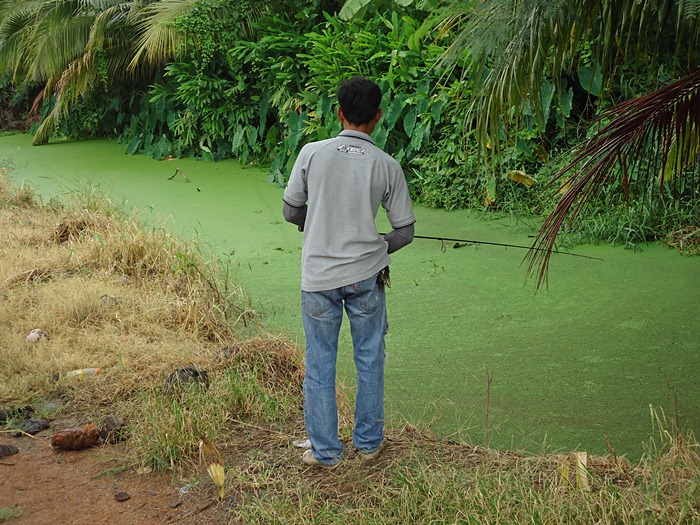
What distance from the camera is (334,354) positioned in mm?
2607

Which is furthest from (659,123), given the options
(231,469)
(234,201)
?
(234,201)

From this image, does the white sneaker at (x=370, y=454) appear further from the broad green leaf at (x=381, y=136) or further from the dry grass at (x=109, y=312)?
the broad green leaf at (x=381, y=136)

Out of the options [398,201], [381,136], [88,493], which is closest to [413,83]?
[381,136]

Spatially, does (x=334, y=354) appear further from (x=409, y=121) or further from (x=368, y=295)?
(x=409, y=121)

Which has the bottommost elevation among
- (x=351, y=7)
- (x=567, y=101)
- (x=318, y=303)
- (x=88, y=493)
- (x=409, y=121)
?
(x=88, y=493)

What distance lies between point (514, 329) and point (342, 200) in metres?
1.84

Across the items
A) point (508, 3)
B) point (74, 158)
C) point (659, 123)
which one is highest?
point (508, 3)

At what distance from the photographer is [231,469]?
8.92 ft

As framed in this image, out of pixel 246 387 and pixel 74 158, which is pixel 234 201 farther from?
pixel 246 387

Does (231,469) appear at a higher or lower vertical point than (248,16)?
lower

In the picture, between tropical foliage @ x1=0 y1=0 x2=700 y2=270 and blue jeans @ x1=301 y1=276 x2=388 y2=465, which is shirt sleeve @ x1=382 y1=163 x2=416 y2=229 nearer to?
blue jeans @ x1=301 y1=276 x2=388 y2=465

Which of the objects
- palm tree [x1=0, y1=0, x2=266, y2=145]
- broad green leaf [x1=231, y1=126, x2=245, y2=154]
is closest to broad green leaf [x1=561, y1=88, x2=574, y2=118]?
broad green leaf [x1=231, y1=126, x2=245, y2=154]

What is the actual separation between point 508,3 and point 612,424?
1.52 metres

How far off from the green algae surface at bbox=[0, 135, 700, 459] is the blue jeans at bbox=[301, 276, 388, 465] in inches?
18.2
